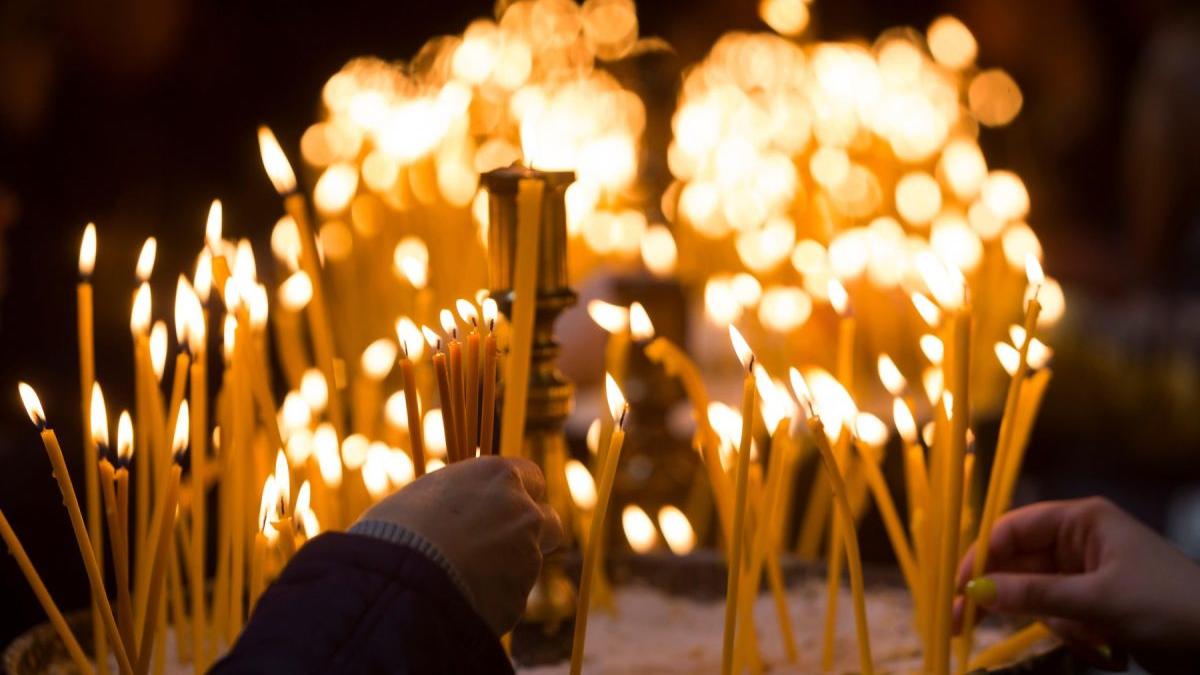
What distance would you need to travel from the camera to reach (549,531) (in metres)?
0.70

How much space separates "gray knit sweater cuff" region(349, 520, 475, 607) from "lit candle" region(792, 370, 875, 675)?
0.18m

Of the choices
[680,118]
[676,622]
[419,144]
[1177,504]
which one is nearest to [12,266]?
[419,144]

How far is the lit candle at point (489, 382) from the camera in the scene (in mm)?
649

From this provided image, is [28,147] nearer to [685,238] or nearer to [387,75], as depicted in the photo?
[387,75]

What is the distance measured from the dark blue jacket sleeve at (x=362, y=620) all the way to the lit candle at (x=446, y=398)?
7 cm

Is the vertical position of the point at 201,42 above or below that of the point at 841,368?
above

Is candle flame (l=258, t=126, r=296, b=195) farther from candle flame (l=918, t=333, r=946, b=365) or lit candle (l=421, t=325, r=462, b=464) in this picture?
candle flame (l=918, t=333, r=946, b=365)

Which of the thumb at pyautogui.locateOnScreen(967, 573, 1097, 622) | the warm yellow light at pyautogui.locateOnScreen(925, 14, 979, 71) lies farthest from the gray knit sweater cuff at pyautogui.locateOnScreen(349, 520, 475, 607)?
the warm yellow light at pyautogui.locateOnScreen(925, 14, 979, 71)

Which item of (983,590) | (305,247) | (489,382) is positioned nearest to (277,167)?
(305,247)

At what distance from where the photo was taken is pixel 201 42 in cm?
296

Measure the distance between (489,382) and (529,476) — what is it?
55 millimetres

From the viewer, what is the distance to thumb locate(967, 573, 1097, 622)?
2.52 ft

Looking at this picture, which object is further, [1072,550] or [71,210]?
[71,210]

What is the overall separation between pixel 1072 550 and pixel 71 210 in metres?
1.93
